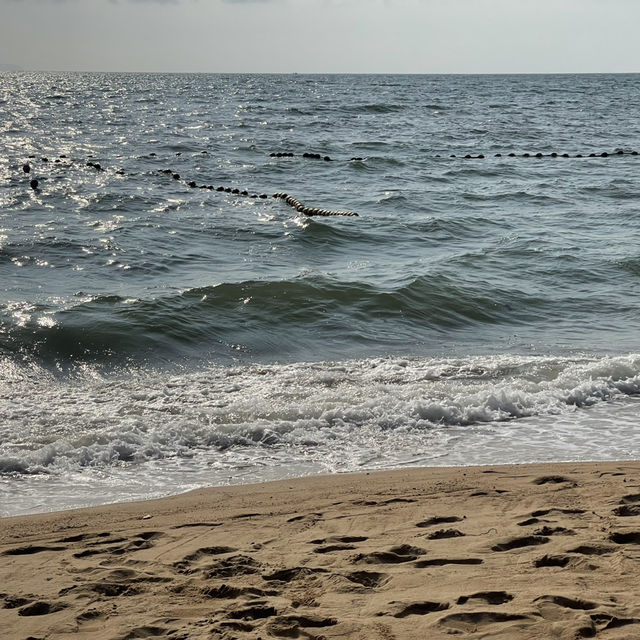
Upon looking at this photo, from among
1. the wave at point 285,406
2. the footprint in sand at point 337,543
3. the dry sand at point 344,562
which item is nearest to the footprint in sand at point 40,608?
the dry sand at point 344,562

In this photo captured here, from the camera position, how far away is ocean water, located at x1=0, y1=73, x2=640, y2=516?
21.5 ft

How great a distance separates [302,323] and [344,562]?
655cm

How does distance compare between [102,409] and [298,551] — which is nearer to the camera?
[298,551]

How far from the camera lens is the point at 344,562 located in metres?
4.12

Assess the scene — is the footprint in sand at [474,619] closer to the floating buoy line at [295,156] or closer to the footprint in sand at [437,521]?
the footprint in sand at [437,521]

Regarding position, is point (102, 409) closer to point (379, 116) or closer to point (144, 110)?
point (379, 116)

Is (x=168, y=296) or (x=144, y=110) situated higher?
(x=144, y=110)

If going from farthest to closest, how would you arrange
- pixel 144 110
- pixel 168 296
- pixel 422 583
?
Answer: 1. pixel 144 110
2. pixel 168 296
3. pixel 422 583

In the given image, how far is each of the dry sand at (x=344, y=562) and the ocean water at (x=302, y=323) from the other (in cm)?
80

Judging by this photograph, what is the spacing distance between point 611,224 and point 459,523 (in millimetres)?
14268

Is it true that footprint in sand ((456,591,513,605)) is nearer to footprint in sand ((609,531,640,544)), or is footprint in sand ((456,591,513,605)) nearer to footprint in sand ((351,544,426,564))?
footprint in sand ((351,544,426,564))

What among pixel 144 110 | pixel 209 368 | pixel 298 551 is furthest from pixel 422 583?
pixel 144 110

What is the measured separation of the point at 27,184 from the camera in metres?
21.2

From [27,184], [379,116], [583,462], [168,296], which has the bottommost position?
[583,462]
